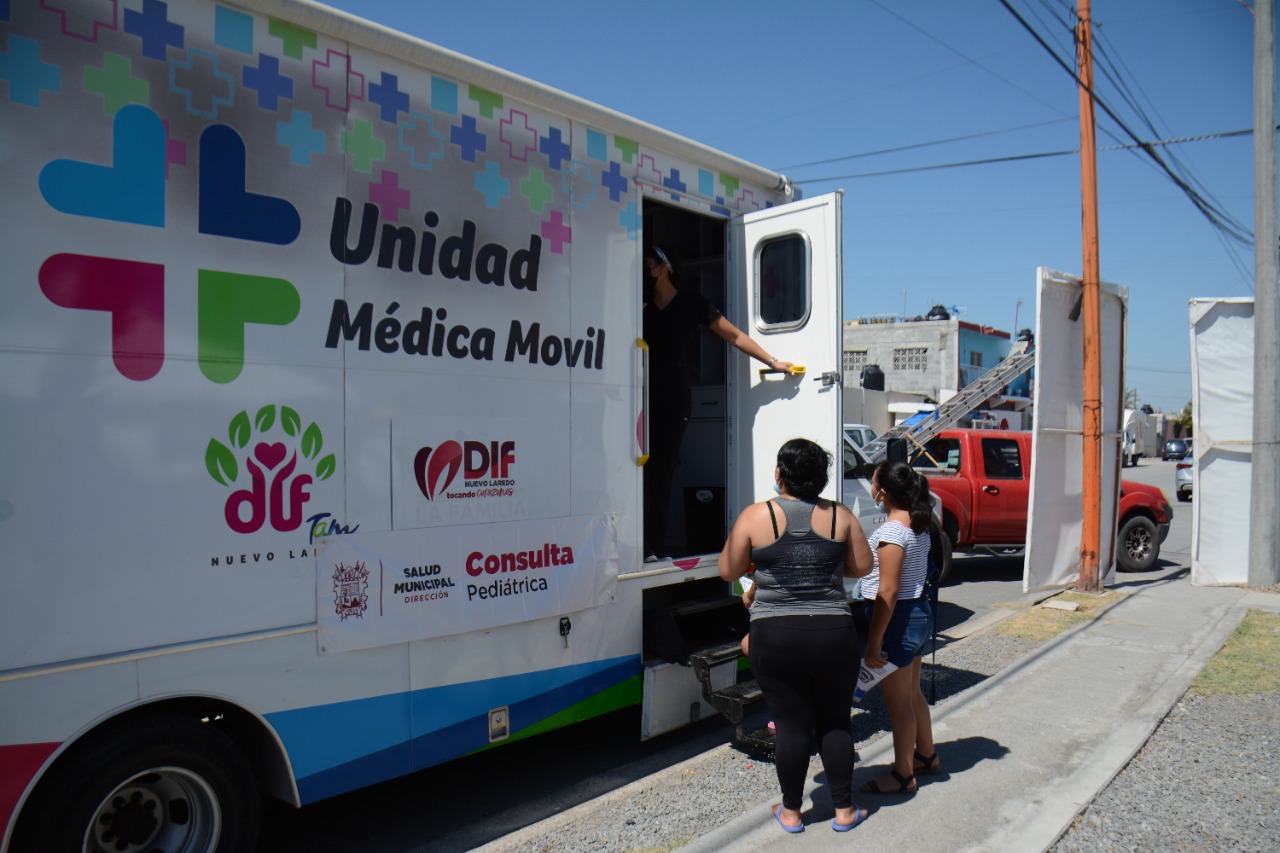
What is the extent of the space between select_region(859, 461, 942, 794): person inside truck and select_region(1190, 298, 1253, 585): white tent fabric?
7.79 m

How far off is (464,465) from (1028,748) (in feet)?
11.4

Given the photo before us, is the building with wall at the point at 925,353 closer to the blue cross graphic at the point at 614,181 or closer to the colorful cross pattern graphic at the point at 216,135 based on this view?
the blue cross graphic at the point at 614,181

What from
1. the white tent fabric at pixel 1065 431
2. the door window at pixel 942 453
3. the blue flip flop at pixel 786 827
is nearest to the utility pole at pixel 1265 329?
the white tent fabric at pixel 1065 431

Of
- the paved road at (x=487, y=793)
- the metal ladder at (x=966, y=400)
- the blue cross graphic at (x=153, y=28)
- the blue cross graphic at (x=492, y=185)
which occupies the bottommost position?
the paved road at (x=487, y=793)

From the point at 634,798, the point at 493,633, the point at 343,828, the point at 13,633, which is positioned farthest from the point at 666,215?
the point at 13,633

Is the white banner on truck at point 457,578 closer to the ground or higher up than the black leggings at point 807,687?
higher up

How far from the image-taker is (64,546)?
297cm

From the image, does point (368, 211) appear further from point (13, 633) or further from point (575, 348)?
point (13, 633)

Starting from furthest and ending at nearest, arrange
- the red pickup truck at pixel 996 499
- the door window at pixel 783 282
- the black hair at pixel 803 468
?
the red pickup truck at pixel 996 499 → the door window at pixel 783 282 → the black hair at pixel 803 468

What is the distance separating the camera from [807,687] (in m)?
3.89

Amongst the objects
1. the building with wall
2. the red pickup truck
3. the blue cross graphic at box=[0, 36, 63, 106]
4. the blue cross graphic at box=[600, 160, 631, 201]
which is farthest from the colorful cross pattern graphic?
the building with wall

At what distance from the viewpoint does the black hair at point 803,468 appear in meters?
3.90

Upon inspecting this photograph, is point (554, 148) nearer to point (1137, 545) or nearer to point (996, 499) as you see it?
point (996, 499)

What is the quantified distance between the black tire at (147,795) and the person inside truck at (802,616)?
2.10m
